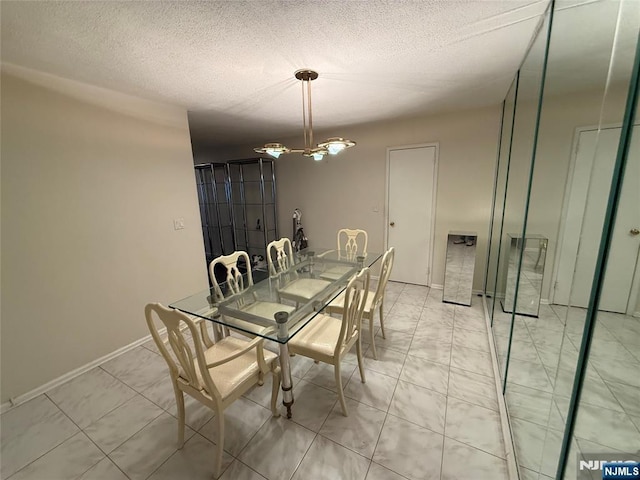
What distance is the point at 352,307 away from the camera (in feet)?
4.89

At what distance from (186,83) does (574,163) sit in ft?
8.57

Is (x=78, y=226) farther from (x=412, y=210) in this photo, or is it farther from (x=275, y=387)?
(x=412, y=210)

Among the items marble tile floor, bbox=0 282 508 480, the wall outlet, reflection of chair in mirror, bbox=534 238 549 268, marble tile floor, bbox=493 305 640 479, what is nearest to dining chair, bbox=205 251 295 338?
marble tile floor, bbox=0 282 508 480

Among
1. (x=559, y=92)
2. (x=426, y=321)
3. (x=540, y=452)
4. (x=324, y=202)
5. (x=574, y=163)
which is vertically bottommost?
(x=426, y=321)

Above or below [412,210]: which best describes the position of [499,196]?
above

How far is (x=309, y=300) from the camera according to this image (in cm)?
175

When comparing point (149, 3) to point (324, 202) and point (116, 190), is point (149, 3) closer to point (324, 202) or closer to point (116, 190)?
point (116, 190)

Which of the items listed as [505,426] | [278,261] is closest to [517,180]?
[505,426]

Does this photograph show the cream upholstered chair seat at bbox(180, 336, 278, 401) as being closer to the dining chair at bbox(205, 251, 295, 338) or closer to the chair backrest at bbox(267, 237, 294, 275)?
the dining chair at bbox(205, 251, 295, 338)

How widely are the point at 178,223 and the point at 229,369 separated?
1804mm

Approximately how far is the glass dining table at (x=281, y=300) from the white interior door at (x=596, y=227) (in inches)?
48.8

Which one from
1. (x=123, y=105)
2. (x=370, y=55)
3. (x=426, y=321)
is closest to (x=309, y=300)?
(x=426, y=321)

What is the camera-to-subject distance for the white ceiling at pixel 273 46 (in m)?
1.21

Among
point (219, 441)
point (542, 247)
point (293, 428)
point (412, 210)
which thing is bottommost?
point (293, 428)
